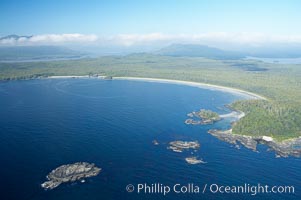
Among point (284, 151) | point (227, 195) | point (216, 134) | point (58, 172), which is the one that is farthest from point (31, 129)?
point (284, 151)

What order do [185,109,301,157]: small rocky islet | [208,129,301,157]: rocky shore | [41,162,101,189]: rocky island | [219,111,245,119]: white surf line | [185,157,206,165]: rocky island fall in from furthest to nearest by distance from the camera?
[219,111,245,119]: white surf line
[185,109,301,157]: small rocky islet
[208,129,301,157]: rocky shore
[185,157,206,165]: rocky island
[41,162,101,189]: rocky island

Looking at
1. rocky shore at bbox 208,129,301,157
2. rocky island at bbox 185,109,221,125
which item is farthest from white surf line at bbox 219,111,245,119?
rocky shore at bbox 208,129,301,157

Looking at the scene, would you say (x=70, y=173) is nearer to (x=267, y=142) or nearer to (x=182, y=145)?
(x=182, y=145)

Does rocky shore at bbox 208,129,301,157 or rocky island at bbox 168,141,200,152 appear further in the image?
rocky shore at bbox 208,129,301,157

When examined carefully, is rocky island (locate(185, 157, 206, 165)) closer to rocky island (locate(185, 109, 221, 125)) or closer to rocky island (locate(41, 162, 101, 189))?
rocky island (locate(41, 162, 101, 189))

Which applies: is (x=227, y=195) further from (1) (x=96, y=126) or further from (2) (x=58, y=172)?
(1) (x=96, y=126)

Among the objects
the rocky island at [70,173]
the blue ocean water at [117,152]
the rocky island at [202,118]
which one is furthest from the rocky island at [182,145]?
the rocky island at [70,173]
